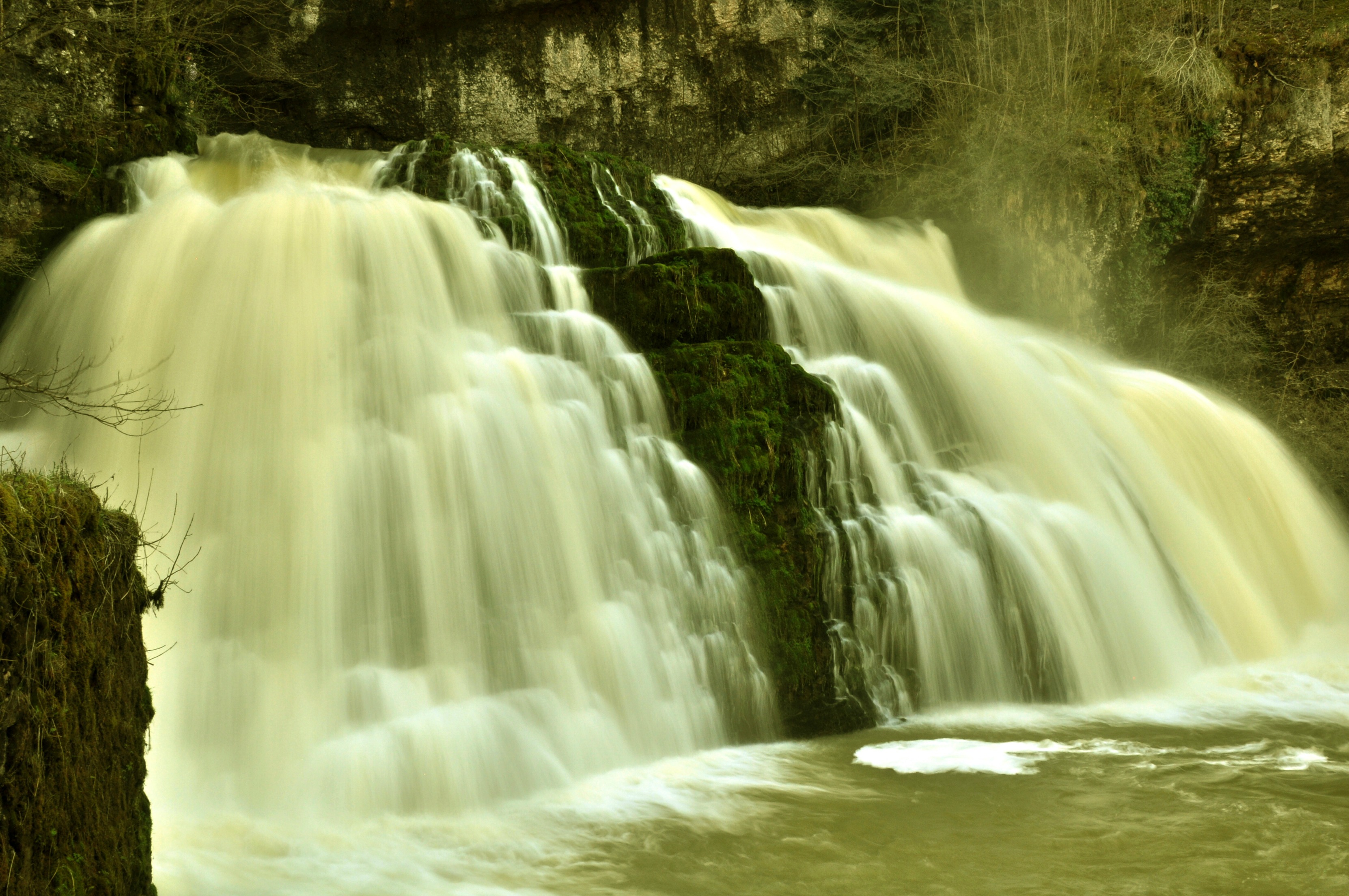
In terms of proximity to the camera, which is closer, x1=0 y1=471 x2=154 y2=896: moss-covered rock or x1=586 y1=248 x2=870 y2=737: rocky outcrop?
x1=0 y1=471 x2=154 y2=896: moss-covered rock

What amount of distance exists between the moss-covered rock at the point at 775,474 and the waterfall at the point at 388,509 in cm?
17

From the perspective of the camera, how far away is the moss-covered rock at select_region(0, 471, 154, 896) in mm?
3205

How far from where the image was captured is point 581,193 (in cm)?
1105

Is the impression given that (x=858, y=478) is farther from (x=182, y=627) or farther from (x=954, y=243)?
(x=954, y=243)

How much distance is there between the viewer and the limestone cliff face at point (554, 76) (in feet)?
50.6

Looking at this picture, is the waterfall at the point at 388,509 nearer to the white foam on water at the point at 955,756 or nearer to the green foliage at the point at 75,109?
the green foliage at the point at 75,109

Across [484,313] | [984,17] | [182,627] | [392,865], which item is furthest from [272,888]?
[984,17]

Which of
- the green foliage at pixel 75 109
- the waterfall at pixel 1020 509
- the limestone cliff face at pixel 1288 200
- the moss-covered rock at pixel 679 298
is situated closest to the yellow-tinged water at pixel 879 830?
the waterfall at pixel 1020 509

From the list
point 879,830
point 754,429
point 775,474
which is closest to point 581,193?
point 754,429

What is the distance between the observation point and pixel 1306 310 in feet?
50.0

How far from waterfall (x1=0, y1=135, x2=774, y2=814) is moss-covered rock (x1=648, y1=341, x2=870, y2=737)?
0.56 ft

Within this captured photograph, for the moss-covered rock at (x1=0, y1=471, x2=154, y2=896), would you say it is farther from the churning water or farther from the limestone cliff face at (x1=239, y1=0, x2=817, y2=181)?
the limestone cliff face at (x1=239, y1=0, x2=817, y2=181)

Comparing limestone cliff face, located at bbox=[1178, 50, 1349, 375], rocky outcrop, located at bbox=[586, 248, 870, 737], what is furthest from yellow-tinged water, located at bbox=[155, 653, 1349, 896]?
limestone cliff face, located at bbox=[1178, 50, 1349, 375]

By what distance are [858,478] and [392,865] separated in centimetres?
464
